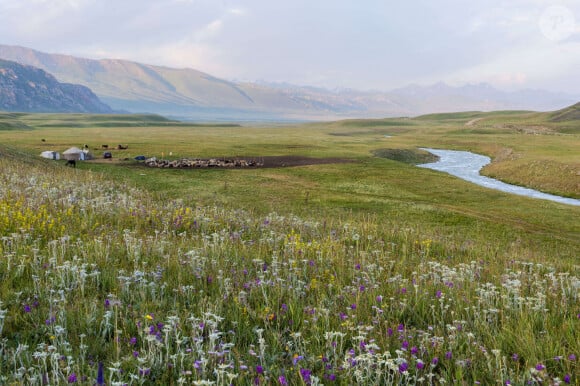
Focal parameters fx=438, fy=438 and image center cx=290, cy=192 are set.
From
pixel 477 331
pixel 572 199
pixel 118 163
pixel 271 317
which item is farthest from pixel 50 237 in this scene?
pixel 572 199

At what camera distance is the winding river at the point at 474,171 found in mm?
51041

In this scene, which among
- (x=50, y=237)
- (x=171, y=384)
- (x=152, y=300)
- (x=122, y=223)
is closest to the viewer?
(x=171, y=384)

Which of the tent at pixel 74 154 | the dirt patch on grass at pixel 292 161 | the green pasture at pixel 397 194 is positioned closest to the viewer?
the green pasture at pixel 397 194

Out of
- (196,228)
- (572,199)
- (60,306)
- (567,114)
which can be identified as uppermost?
(567,114)

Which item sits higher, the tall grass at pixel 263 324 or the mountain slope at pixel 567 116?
the mountain slope at pixel 567 116

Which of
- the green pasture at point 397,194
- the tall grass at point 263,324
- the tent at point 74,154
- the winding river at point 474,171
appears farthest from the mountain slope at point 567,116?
the tall grass at point 263,324

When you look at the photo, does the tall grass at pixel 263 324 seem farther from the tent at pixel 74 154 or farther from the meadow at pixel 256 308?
the tent at pixel 74 154

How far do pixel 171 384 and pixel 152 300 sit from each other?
8.99ft

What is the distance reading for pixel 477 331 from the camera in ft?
20.5

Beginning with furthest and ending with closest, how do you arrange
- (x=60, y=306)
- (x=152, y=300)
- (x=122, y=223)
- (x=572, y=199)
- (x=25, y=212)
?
(x=572, y=199) < (x=122, y=223) < (x=25, y=212) < (x=152, y=300) < (x=60, y=306)

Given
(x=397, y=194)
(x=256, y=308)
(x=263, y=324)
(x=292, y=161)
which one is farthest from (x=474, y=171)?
(x=263, y=324)

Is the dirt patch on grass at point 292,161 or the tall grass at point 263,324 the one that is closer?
the tall grass at point 263,324

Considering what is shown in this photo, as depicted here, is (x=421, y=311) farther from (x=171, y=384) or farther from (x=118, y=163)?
(x=118, y=163)

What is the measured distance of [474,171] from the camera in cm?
7219
